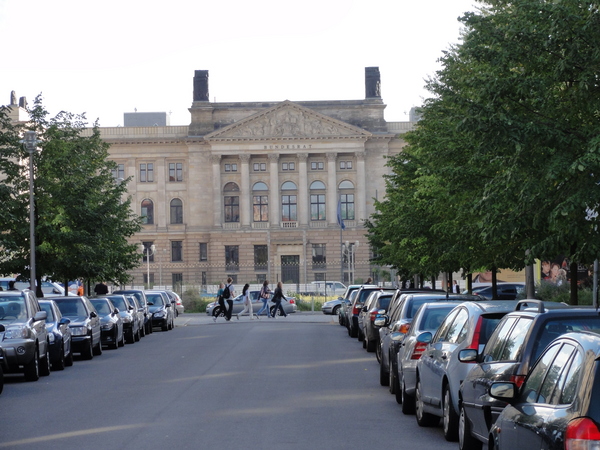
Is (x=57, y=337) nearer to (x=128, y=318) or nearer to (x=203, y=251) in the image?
(x=128, y=318)

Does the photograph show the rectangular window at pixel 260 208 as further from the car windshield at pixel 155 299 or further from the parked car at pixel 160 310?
the car windshield at pixel 155 299

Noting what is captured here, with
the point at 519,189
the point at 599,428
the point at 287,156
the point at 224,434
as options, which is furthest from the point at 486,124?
the point at 287,156

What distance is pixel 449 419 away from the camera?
10.9 m

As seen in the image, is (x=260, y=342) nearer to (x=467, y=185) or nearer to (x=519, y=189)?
(x=467, y=185)

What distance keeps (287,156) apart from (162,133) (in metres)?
12.5

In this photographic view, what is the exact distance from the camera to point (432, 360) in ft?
38.5

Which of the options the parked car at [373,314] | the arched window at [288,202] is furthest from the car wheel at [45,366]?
the arched window at [288,202]

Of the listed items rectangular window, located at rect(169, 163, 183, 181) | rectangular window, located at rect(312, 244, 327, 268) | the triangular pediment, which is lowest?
rectangular window, located at rect(312, 244, 327, 268)

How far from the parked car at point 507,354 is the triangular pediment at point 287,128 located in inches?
3533

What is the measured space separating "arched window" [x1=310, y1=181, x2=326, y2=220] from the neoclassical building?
0.32 feet

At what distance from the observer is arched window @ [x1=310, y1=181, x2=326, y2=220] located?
102250 millimetres

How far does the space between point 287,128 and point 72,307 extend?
2979 inches

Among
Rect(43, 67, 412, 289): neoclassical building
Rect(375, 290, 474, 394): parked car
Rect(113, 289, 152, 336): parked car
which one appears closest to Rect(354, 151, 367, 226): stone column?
Rect(43, 67, 412, 289): neoclassical building

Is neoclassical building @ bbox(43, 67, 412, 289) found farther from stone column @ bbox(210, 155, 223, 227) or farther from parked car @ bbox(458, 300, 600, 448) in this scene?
parked car @ bbox(458, 300, 600, 448)
